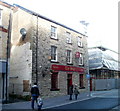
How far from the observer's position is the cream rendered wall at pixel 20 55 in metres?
20.0

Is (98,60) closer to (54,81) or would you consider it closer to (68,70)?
(68,70)

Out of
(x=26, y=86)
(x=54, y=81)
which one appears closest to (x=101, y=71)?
(x=54, y=81)

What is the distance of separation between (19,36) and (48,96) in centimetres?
699

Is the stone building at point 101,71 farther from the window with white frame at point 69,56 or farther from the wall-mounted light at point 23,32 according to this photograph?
the wall-mounted light at point 23,32

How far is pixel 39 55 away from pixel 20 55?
207 cm

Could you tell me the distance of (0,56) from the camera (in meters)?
16.7

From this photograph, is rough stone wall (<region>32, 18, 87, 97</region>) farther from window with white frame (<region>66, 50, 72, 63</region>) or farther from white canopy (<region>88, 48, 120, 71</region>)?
white canopy (<region>88, 48, 120, 71</region>)

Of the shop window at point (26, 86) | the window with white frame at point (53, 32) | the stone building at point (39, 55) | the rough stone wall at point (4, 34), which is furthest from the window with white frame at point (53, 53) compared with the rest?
the rough stone wall at point (4, 34)

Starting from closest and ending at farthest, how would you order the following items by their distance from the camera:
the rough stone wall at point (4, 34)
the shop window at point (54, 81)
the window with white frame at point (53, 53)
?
the rough stone wall at point (4, 34), the shop window at point (54, 81), the window with white frame at point (53, 53)

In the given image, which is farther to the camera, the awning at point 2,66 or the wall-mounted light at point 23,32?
the wall-mounted light at point 23,32

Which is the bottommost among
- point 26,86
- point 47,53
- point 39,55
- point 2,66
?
point 26,86

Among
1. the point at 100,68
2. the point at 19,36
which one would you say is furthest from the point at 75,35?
the point at 100,68

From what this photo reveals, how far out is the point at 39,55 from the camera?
20562mm

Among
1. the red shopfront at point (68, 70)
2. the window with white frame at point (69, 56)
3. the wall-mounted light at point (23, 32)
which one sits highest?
the wall-mounted light at point (23, 32)
